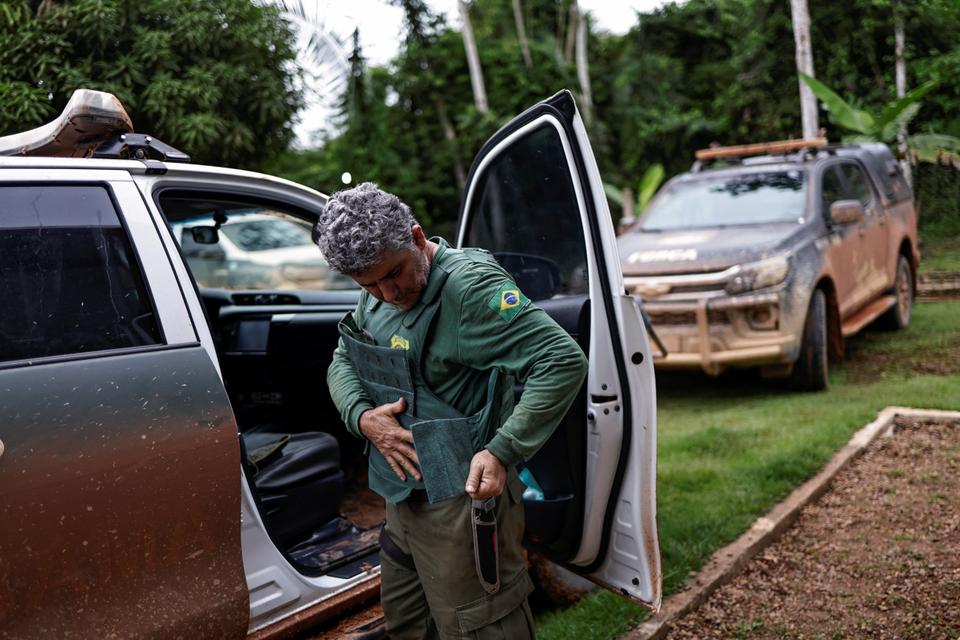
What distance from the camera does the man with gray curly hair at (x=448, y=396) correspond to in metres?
2.18

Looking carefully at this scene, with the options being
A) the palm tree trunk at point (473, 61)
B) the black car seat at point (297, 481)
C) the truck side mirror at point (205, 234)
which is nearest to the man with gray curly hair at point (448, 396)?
the black car seat at point (297, 481)

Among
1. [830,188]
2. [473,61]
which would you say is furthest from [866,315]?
[473,61]

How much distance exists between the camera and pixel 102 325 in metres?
2.30

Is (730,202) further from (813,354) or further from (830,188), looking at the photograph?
(813,354)

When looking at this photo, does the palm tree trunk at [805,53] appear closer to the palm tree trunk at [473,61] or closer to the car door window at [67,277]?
the palm tree trunk at [473,61]

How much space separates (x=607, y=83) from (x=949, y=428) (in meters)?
19.5

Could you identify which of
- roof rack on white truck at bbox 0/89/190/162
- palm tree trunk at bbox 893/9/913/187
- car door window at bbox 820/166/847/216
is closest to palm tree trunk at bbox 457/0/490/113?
palm tree trunk at bbox 893/9/913/187

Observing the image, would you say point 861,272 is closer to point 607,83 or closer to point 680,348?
point 680,348

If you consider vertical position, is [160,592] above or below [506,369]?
below

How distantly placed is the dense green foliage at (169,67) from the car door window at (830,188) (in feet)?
14.7

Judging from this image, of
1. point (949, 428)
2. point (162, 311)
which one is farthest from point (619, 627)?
point (949, 428)

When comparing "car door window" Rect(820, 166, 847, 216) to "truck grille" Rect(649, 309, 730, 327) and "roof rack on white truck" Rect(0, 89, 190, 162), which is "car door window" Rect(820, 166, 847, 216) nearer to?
"truck grille" Rect(649, 309, 730, 327)

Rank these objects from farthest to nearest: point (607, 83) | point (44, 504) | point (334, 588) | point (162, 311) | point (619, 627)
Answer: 1. point (607, 83)
2. point (619, 627)
3. point (334, 588)
4. point (162, 311)
5. point (44, 504)

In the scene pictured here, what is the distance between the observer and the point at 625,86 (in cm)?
2197
